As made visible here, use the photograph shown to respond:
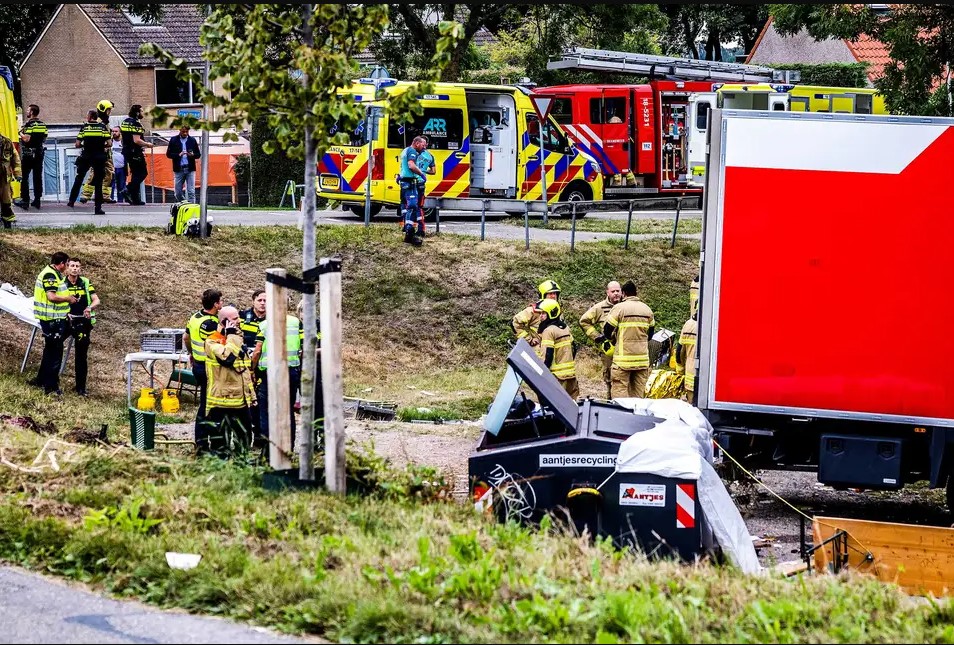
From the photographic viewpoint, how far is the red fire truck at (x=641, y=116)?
1118 inches

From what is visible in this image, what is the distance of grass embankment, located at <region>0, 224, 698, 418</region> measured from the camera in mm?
17250

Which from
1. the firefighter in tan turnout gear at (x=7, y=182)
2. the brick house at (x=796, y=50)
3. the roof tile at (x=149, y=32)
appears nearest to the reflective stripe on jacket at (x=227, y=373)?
the firefighter in tan turnout gear at (x=7, y=182)

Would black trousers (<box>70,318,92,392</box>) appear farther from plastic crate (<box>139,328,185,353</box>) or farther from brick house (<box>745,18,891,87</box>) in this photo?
brick house (<box>745,18,891,87</box>)

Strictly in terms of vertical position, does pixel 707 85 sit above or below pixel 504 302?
above

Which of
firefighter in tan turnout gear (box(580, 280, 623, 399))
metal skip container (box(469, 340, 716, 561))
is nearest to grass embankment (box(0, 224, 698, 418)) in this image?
firefighter in tan turnout gear (box(580, 280, 623, 399))

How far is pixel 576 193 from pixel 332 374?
18271 mm

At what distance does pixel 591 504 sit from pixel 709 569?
4.80 feet

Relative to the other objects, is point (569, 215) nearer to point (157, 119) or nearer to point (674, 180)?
point (674, 180)

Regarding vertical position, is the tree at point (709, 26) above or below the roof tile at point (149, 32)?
above

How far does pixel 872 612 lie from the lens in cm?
632

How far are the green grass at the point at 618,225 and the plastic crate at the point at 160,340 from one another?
32.9 ft

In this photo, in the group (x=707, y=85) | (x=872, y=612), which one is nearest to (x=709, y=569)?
(x=872, y=612)

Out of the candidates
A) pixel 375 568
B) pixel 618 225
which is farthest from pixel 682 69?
pixel 375 568

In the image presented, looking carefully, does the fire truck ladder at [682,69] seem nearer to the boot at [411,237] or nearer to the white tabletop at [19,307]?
the boot at [411,237]
